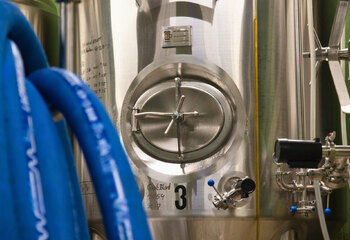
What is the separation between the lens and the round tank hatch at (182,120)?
157 centimetres

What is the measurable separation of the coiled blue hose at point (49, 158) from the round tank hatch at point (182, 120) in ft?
3.99

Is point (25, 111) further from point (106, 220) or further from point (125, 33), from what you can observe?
point (125, 33)

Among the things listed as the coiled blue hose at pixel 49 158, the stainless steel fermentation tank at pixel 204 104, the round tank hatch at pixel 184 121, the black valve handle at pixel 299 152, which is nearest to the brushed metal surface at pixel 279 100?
the stainless steel fermentation tank at pixel 204 104

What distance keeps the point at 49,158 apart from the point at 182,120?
1248mm

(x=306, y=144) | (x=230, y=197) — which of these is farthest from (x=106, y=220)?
(x=230, y=197)

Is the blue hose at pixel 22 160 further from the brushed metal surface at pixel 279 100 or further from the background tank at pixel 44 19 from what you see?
the background tank at pixel 44 19

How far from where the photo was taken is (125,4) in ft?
5.58

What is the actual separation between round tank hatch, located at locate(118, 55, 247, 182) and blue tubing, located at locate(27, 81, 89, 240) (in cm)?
122

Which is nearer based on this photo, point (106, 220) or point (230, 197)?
point (106, 220)

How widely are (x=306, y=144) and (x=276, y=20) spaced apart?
909 mm

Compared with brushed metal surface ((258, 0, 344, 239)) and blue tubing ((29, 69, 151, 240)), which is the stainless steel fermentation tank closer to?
brushed metal surface ((258, 0, 344, 239))

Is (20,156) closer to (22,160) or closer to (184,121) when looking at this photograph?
(22,160)

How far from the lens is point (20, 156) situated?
303 mm

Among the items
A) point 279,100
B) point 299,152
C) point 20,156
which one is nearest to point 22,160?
point 20,156
